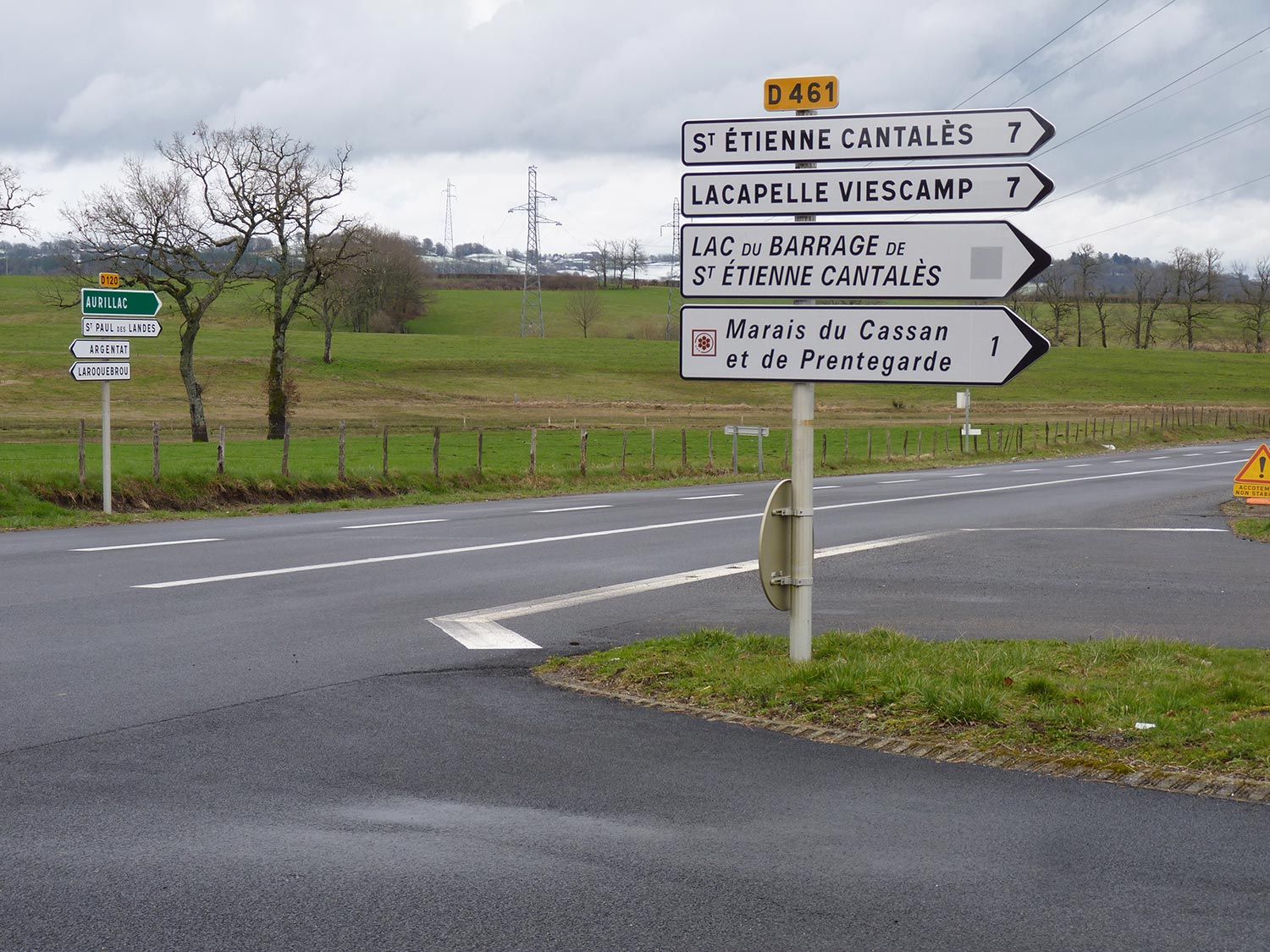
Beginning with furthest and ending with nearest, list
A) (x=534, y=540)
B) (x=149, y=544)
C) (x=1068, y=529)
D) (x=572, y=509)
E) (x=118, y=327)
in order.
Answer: (x=572, y=509) < (x=118, y=327) < (x=1068, y=529) < (x=534, y=540) < (x=149, y=544)

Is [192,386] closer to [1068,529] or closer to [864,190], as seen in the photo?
[1068,529]

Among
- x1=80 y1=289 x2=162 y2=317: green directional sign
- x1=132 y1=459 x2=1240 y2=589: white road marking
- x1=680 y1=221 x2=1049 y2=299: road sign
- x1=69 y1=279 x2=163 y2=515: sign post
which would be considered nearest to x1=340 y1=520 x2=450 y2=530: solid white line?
x1=132 y1=459 x2=1240 y2=589: white road marking

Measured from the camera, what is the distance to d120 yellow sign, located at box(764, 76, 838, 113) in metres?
7.84

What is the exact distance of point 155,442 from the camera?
25625 mm

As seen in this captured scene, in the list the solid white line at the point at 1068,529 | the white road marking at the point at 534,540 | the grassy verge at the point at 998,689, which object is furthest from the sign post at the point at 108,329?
the grassy verge at the point at 998,689

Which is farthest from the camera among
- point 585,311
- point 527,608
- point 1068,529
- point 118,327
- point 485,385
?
point 585,311

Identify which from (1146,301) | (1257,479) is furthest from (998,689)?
(1146,301)

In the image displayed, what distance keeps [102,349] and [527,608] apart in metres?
13.3

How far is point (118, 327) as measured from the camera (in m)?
21.7

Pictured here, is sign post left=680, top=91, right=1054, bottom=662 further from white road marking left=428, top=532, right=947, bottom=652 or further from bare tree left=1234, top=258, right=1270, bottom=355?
bare tree left=1234, top=258, right=1270, bottom=355

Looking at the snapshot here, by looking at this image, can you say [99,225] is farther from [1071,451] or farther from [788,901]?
[788,901]

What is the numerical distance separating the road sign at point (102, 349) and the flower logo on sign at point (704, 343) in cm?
1552

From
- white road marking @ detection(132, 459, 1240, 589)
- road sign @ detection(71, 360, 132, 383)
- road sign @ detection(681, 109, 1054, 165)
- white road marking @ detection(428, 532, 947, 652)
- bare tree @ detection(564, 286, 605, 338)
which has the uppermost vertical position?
bare tree @ detection(564, 286, 605, 338)

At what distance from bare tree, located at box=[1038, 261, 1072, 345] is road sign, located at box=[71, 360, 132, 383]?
128692 mm
